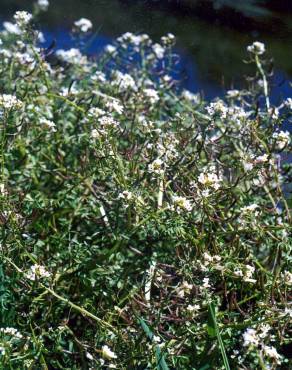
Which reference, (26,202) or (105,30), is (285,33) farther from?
(26,202)

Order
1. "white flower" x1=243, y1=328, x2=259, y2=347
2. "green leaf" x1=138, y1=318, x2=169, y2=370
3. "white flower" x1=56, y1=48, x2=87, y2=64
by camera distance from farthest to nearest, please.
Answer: "white flower" x1=56, y1=48, x2=87, y2=64 < "green leaf" x1=138, y1=318, x2=169, y2=370 < "white flower" x1=243, y1=328, x2=259, y2=347

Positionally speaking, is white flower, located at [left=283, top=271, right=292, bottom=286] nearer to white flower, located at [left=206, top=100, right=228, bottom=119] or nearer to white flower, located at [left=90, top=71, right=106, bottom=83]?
white flower, located at [left=206, top=100, right=228, bottom=119]

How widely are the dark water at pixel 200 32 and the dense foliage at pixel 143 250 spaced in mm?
613

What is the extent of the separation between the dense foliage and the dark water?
0.61m

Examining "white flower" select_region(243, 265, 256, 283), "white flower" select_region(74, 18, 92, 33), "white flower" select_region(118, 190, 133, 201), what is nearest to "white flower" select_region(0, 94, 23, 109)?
"white flower" select_region(118, 190, 133, 201)

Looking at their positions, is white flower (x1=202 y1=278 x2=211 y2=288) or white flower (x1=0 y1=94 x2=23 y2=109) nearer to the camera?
white flower (x1=202 y1=278 x2=211 y2=288)

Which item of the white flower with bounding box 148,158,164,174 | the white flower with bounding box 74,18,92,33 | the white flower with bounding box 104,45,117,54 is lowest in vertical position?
the white flower with bounding box 104,45,117,54

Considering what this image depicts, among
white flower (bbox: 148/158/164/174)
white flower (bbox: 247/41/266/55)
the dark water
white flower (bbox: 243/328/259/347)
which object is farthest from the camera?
the dark water

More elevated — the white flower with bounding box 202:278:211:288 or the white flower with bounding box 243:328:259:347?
the white flower with bounding box 243:328:259:347

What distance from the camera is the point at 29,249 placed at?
207cm

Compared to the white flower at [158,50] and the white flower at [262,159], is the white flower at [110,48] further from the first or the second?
the white flower at [262,159]

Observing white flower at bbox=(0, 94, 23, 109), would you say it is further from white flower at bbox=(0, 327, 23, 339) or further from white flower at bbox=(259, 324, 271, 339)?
white flower at bbox=(259, 324, 271, 339)

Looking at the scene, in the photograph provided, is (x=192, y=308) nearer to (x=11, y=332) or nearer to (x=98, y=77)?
(x=11, y=332)

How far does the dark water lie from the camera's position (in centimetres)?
307
